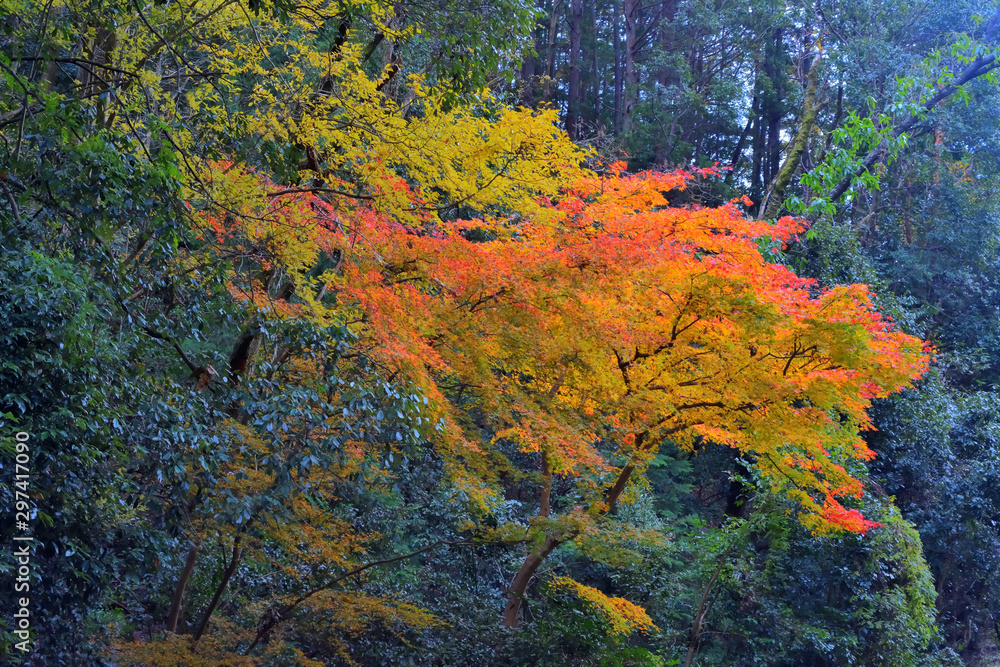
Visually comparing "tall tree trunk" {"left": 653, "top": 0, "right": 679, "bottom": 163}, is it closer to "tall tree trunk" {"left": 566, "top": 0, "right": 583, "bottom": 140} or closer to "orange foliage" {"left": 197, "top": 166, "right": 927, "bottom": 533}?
"tall tree trunk" {"left": 566, "top": 0, "right": 583, "bottom": 140}

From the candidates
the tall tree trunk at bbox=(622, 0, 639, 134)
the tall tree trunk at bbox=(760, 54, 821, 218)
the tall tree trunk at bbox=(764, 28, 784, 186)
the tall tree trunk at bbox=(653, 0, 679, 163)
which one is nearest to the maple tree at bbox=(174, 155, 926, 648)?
the tall tree trunk at bbox=(760, 54, 821, 218)

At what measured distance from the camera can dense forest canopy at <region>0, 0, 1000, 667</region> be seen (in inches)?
151

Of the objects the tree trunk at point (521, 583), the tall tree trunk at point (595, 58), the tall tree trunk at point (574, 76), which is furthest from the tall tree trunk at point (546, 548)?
the tall tree trunk at point (595, 58)

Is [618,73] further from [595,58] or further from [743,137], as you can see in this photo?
[743,137]

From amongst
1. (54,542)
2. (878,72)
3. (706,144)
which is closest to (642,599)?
(54,542)

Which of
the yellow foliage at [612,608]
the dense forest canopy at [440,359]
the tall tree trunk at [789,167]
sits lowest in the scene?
the yellow foliage at [612,608]

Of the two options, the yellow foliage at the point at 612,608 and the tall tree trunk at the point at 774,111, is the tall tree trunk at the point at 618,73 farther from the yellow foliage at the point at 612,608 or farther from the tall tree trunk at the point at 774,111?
the yellow foliage at the point at 612,608

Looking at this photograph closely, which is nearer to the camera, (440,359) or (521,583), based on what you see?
(440,359)

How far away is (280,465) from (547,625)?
A: 16.1ft

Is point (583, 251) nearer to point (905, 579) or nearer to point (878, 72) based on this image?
point (905, 579)

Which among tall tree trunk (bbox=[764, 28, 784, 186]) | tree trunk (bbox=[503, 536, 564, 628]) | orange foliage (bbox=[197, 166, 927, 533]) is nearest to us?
orange foliage (bbox=[197, 166, 927, 533])

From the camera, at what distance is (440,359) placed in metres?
6.83

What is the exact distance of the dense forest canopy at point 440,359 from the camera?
3844 mm

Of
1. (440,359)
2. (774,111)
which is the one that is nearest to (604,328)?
(440,359)
